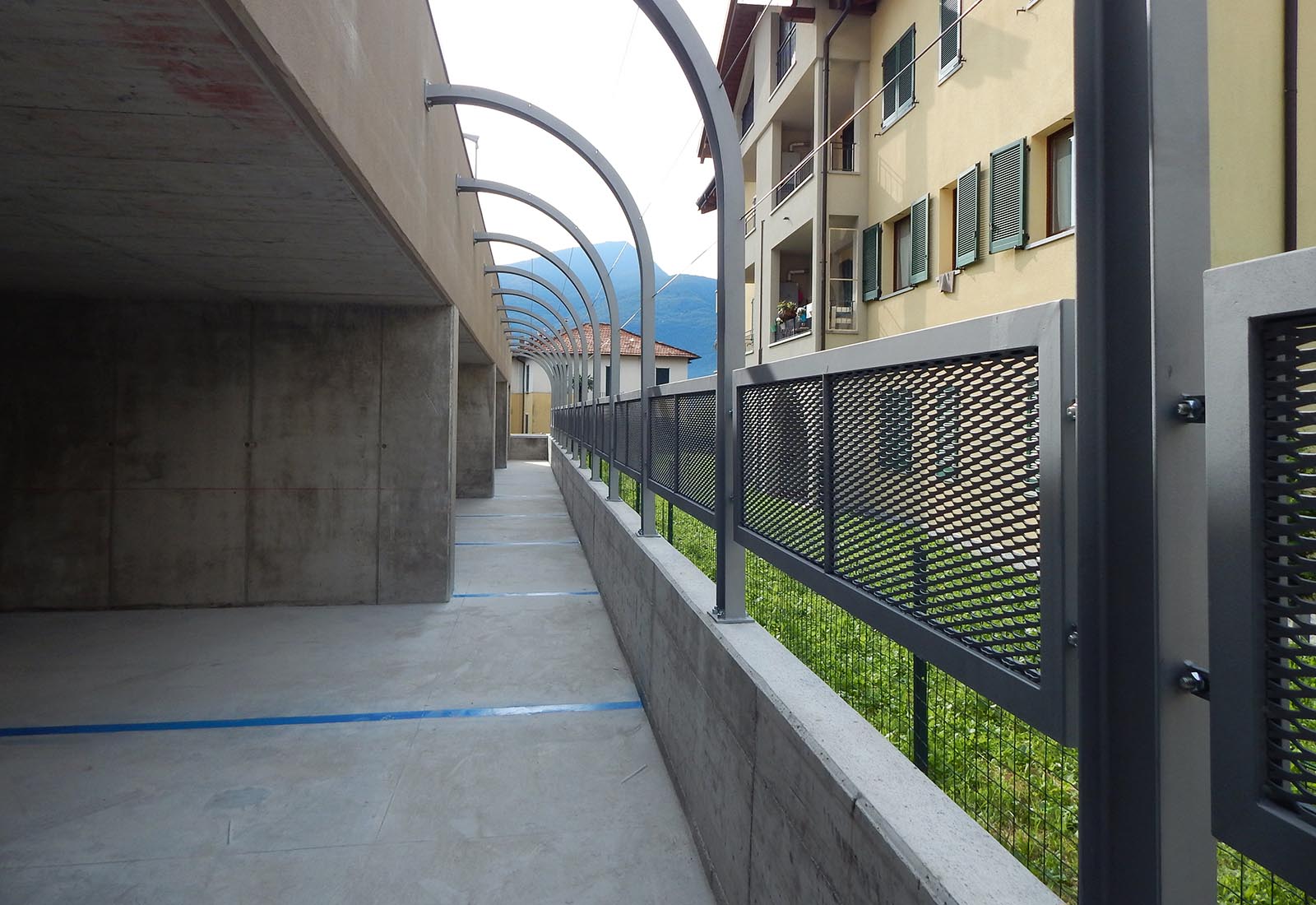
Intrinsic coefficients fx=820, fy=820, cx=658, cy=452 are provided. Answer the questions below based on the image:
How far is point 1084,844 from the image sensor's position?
3.79ft

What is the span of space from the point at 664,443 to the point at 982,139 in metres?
5.55

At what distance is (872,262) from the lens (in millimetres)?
12703

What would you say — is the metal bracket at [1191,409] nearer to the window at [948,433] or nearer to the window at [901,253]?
the window at [948,433]

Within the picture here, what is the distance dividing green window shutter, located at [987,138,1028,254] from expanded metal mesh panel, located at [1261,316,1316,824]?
22.5 feet

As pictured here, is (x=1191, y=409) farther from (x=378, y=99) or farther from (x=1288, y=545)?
(x=378, y=99)

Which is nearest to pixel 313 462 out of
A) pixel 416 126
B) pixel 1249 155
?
pixel 416 126

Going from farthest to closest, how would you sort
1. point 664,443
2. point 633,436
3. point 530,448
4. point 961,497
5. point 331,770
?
point 530,448 → point 633,436 → point 664,443 → point 331,770 → point 961,497

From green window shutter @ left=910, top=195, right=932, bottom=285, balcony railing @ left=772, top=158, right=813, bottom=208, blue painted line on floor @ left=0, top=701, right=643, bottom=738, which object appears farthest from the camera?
balcony railing @ left=772, top=158, right=813, bottom=208

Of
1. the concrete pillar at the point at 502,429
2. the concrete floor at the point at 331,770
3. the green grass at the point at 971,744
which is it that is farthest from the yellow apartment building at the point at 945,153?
the concrete pillar at the point at 502,429

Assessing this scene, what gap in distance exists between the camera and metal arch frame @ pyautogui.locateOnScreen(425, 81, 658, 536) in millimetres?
5520

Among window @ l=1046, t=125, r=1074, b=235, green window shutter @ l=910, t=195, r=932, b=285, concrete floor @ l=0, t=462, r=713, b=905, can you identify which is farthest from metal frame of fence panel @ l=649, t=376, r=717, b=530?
green window shutter @ l=910, t=195, r=932, b=285

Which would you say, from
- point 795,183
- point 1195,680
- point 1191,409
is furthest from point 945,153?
point 1195,680

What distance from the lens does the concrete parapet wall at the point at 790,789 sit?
4.85 feet

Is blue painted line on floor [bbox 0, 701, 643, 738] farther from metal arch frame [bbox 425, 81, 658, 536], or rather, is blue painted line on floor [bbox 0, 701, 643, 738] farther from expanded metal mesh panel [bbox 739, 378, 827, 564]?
expanded metal mesh panel [bbox 739, 378, 827, 564]
